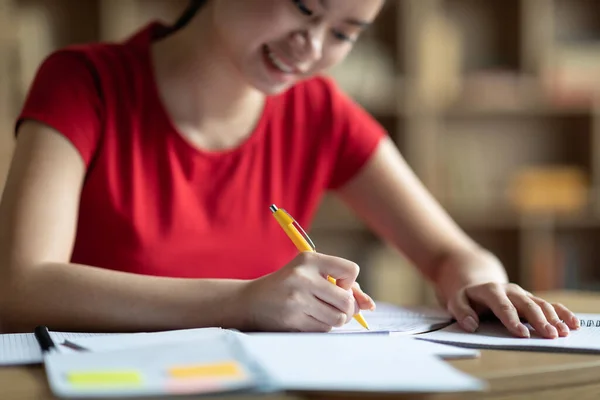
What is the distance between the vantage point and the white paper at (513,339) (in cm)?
81

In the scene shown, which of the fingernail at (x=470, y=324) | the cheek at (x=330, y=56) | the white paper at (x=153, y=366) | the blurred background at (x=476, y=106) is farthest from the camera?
the blurred background at (x=476, y=106)

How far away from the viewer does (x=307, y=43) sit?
121 centimetres

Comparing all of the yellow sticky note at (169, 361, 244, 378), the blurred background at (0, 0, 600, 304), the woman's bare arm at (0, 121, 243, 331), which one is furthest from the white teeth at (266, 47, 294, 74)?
the blurred background at (0, 0, 600, 304)

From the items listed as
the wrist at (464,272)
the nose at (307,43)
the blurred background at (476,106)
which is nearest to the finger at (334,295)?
the wrist at (464,272)

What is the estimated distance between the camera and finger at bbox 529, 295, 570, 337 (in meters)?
0.89

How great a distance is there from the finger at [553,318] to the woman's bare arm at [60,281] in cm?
34

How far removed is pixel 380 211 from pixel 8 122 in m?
1.83

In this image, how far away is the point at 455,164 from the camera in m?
3.46

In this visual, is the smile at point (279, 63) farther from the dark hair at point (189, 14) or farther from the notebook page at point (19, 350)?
the notebook page at point (19, 350)

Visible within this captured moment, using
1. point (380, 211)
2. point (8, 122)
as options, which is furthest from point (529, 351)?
point (8, 122)

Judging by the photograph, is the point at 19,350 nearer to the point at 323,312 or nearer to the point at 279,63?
the point at 323,312

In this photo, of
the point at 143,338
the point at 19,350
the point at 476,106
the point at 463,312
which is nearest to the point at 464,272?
the point at 463,312

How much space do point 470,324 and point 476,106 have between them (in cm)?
244

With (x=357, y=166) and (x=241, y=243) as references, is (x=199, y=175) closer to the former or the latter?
(x=241, y=243)
